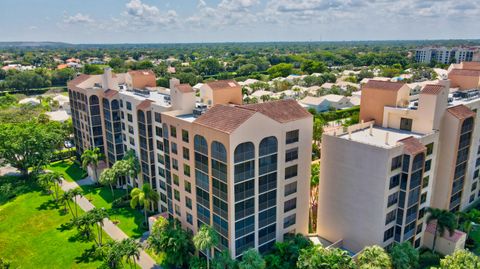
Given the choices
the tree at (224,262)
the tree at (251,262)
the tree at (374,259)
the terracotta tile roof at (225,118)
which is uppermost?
the terracotta tile roof at (225,118)

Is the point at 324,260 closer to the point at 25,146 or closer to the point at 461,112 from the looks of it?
the point at 461,112

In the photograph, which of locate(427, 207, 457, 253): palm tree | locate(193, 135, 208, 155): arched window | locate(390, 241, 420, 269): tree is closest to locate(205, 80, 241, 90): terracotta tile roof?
locate(193, 135, 208, 155): arched window

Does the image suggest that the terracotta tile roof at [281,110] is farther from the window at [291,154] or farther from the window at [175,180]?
the window at [175,180]

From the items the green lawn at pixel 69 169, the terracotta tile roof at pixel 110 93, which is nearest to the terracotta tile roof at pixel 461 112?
the terracotta tile roof at pixel 110 93

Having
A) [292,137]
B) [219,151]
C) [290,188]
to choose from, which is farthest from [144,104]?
[290,188]

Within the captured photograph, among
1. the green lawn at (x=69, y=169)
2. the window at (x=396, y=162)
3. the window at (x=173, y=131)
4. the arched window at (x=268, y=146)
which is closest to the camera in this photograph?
the arched window at (x=268, y=146)

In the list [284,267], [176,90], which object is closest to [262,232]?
[284,267]

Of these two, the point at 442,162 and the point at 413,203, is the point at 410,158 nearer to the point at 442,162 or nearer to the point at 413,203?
the point at 413,203

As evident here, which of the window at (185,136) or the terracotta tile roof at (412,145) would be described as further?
the window at (185,136)
